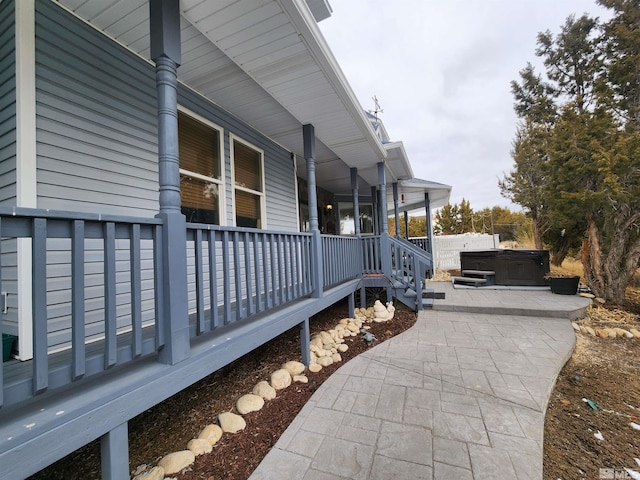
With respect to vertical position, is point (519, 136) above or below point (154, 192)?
above

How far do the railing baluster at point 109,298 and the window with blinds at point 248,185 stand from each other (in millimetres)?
2535

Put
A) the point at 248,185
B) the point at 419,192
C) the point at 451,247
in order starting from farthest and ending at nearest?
the point at 451,247 < the point at 419,192 < the point at 248,185

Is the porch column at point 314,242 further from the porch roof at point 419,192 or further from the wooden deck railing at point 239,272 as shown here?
the porch roof at point 419,192

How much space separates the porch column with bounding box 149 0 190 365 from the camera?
1650 millimetres

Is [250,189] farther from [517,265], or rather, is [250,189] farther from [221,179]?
[517,265]

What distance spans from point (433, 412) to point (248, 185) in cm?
369

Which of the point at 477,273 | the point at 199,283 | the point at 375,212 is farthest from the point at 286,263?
the point at 375,212

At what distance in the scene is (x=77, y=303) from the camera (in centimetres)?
126

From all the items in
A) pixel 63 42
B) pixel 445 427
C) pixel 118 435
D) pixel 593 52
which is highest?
pixel 593 52

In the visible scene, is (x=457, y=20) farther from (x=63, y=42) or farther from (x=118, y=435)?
(x=118, y=435)

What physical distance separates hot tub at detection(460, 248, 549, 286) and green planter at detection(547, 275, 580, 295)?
662 mm

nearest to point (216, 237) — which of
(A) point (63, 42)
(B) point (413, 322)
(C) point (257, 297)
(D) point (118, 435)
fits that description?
(C) point (257, 297)

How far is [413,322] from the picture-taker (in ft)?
14.8

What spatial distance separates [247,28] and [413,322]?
4477 mm
